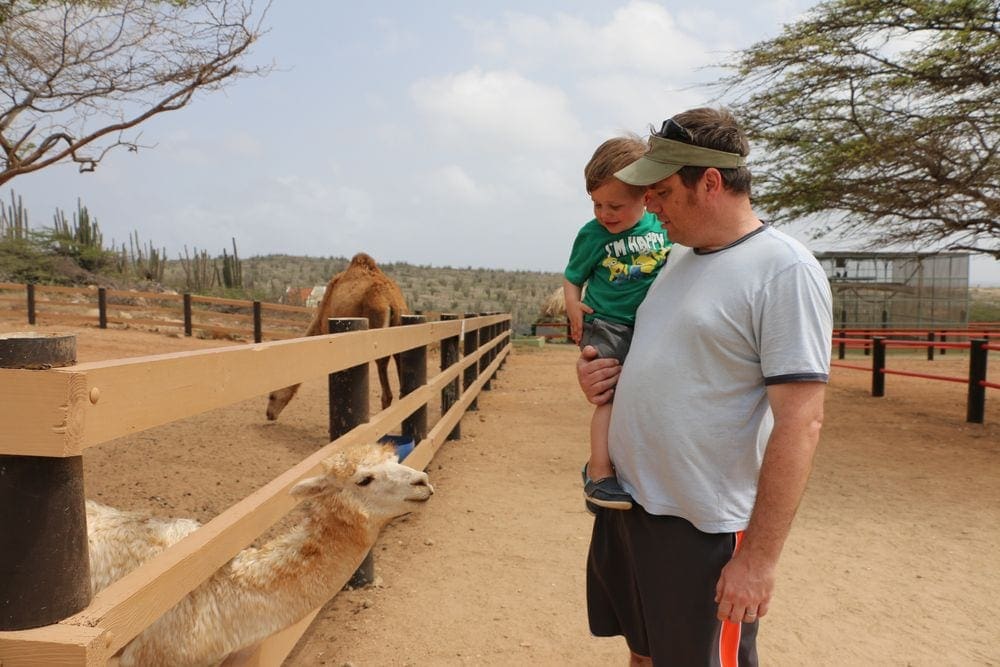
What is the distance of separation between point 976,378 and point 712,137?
9361mm

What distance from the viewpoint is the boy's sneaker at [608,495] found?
2.00 metres

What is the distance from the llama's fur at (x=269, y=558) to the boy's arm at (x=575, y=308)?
Result: 2.49ft

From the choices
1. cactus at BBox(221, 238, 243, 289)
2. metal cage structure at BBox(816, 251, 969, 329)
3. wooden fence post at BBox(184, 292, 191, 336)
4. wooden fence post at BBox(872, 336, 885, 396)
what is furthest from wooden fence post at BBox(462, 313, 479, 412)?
cactus at BBox(221, 238, 243, 289)

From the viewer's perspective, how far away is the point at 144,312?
2198 centimetres

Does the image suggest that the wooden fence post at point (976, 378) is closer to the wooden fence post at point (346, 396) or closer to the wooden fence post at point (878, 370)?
the wooden fence post at point (878, 370)

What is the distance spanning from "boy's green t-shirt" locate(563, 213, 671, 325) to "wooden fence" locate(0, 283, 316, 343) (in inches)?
655

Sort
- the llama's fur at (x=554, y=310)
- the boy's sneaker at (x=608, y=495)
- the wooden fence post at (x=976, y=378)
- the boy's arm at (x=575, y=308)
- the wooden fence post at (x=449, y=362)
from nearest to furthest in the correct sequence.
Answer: the boy's sneaker at (x=608, y=495)
the boy's arm at (x=575, y=308)
the wooden fence post at (x=449, y=362)
the wooden fence post at (x=976, y=378)
the llama's fur at (x=554, y=310)

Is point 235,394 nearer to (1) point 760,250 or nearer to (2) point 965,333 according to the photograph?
(1) point 760,250

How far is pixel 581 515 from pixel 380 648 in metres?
2.45

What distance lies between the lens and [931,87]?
8641 millimetres

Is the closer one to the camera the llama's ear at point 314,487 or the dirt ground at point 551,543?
the llama's ear at point 314,487

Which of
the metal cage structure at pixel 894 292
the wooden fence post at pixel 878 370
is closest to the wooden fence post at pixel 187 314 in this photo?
the wooden fence post at pixel 878 370

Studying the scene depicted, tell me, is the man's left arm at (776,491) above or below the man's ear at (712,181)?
below

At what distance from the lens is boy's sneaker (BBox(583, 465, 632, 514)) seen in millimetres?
Answer: 2002
